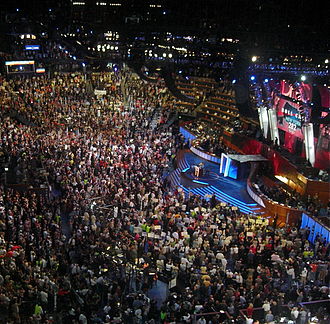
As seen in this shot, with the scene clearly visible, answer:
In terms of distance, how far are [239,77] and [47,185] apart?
13622 mm

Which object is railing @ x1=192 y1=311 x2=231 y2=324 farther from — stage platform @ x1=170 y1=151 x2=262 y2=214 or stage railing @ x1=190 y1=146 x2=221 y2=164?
stage railing @ x1=190 y1=146 x2=221 y2=164

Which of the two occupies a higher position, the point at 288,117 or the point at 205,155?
the point at 288,117

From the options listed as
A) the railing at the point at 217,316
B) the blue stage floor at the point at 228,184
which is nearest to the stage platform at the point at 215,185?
the blue stage floor at the point at 228,184

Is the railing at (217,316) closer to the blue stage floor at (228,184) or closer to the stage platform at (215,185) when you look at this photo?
the stage platform at (215,185)

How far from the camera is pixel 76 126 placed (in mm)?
31141

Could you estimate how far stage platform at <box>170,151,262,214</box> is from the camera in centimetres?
2306

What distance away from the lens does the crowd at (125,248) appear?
12.4 meters

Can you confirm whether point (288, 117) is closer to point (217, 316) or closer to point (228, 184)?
point (228, 184)

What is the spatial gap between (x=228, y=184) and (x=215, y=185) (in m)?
0.86

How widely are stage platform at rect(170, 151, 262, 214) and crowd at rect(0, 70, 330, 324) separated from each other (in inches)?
58.3

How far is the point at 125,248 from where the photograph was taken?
15.3m

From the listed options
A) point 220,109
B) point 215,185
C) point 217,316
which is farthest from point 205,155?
point 217,316

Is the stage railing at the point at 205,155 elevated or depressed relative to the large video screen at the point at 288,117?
depressed

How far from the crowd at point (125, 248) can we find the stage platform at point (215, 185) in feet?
4.86
